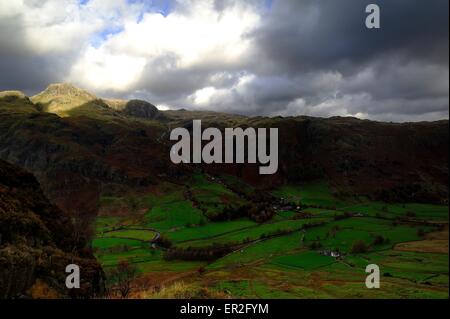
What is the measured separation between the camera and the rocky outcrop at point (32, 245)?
796 inches

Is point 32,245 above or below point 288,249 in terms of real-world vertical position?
above

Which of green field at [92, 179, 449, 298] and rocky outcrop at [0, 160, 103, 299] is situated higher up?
rocky outcrop at [0, 160, 103, 299]

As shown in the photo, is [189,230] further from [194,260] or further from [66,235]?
[66,235]

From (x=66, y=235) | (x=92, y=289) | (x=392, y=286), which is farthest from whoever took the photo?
(x=392, y=286)

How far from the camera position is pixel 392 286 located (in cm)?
8225

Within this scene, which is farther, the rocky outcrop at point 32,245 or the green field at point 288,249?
the green field at point 288,249

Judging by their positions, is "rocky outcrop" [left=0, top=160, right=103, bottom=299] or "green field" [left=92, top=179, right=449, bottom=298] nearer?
"rocky outcrop" [left=0, top=160, right=103, bottom=299]

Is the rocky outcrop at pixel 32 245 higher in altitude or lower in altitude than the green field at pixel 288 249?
higher

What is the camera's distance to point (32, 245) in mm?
25984

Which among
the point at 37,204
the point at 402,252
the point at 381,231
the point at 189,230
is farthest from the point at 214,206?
the point at 37,204

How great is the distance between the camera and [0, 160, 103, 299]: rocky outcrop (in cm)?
2022

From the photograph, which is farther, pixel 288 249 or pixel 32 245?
pixel 288 249

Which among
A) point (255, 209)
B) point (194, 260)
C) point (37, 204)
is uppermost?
point (37, 204)
